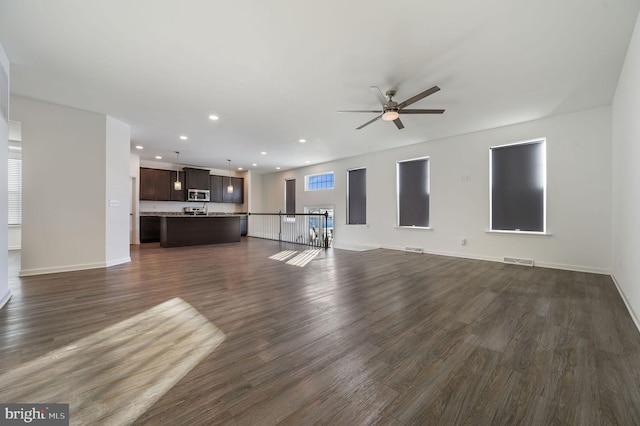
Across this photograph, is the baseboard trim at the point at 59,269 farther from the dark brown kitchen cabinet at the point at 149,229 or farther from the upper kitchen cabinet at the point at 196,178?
the upper kitchen cabinet at the point at 196,178

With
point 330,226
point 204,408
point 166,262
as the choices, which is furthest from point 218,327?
point 330,226

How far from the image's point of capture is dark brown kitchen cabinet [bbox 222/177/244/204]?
10.5 metres

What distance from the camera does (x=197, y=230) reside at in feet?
25.3

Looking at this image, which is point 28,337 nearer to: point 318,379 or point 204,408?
point 204,408

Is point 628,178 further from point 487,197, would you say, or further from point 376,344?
Answer: point 376,344

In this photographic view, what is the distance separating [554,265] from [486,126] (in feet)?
9.70

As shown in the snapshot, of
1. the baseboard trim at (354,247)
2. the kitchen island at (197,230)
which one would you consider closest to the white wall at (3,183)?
the kitchen island at (197,230)

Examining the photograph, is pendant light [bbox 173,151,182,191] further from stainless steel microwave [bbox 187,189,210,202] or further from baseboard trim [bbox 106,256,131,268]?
baseboard trim [bbox 106,256,131,268]

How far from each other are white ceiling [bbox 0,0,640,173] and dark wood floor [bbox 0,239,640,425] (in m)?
2.81

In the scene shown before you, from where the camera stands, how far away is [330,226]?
9008 mm

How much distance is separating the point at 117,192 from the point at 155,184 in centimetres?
420

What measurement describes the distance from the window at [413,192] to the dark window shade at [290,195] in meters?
4.81

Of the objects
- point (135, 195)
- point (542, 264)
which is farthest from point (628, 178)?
point (135, 195)

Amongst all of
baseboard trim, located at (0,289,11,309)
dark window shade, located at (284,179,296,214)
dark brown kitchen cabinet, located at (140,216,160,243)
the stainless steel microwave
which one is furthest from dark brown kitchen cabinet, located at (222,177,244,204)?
baseboard trim, located at (0,289,11,309)
